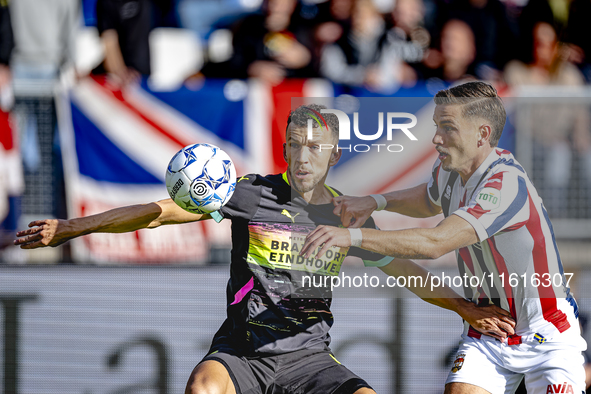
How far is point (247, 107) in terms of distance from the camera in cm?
642

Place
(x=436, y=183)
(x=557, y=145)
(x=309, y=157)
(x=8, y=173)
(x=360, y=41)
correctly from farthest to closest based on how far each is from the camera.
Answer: (x=360, y=41) → (x=8, y=173) → (x=557, y=145) → (x=436, y=183) → (x=309, y=157)

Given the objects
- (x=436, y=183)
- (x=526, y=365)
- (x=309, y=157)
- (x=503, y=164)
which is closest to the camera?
(x=526, y=365)

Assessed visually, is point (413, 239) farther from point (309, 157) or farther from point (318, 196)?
point (309, 157)

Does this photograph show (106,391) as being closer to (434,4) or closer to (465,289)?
(465,289)

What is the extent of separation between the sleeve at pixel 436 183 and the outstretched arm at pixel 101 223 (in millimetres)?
1582

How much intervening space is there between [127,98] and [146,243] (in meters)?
1.51

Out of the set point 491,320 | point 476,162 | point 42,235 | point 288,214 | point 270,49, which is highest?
point 270,49

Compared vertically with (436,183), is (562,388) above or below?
below

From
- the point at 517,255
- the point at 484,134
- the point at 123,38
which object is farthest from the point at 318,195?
the point at 123,38

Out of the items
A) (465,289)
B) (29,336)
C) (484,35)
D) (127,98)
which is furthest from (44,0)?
(465,289)

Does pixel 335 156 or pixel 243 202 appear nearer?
pixel 243 202

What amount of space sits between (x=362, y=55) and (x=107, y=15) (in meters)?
3.04

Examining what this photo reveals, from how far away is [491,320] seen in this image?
402 centimetres

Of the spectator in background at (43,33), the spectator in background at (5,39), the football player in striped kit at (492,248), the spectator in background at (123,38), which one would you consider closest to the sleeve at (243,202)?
the football player in striped kit at (492,248)
